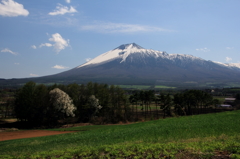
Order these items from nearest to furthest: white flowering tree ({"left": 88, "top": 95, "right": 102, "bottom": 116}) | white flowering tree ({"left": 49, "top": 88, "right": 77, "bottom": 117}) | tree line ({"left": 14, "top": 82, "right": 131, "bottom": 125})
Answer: white flowering tree ({"left": 49, "top": 88, "right": 77, "bottom": 117}) → tree line ({"left": 14, "top": 82, "right": 131, "bottom": 125}) → white flowering tree ({"left": 88, "top": 95, "right": 102, "bottom": 116})

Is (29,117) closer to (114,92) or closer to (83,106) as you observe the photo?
(83,106)

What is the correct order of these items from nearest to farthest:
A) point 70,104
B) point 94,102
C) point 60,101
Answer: point 60,101 < point 70,104 < point 94,102

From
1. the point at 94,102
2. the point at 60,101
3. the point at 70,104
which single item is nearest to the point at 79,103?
the point at 94,102

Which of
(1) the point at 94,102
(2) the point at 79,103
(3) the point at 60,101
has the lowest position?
(2) the point at 79,103

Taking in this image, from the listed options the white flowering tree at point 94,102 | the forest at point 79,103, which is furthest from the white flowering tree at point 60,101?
the white flowering tree at point 94,102

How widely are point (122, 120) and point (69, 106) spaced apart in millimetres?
15271

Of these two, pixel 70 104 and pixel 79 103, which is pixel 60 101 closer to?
pixel 70 104

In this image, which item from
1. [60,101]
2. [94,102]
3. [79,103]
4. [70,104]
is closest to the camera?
→ [60,101]

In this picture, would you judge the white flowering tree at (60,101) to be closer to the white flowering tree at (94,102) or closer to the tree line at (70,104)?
the tree line at (70,104)

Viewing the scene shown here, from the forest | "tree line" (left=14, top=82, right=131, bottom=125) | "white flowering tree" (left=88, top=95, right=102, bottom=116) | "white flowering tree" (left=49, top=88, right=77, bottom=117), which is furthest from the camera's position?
"white flowering tree" (left=88, top=95, right=102, bottom=116)

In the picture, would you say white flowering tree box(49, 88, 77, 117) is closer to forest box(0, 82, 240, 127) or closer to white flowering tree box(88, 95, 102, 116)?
forest box(0, 82, 240, 127)

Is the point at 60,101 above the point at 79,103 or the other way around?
→ above

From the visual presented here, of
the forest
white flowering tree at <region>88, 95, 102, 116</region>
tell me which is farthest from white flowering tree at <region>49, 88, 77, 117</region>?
white flowering tree at <region>88, 95, 102, 116</region>

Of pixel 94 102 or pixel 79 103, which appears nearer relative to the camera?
pixel 94 102
